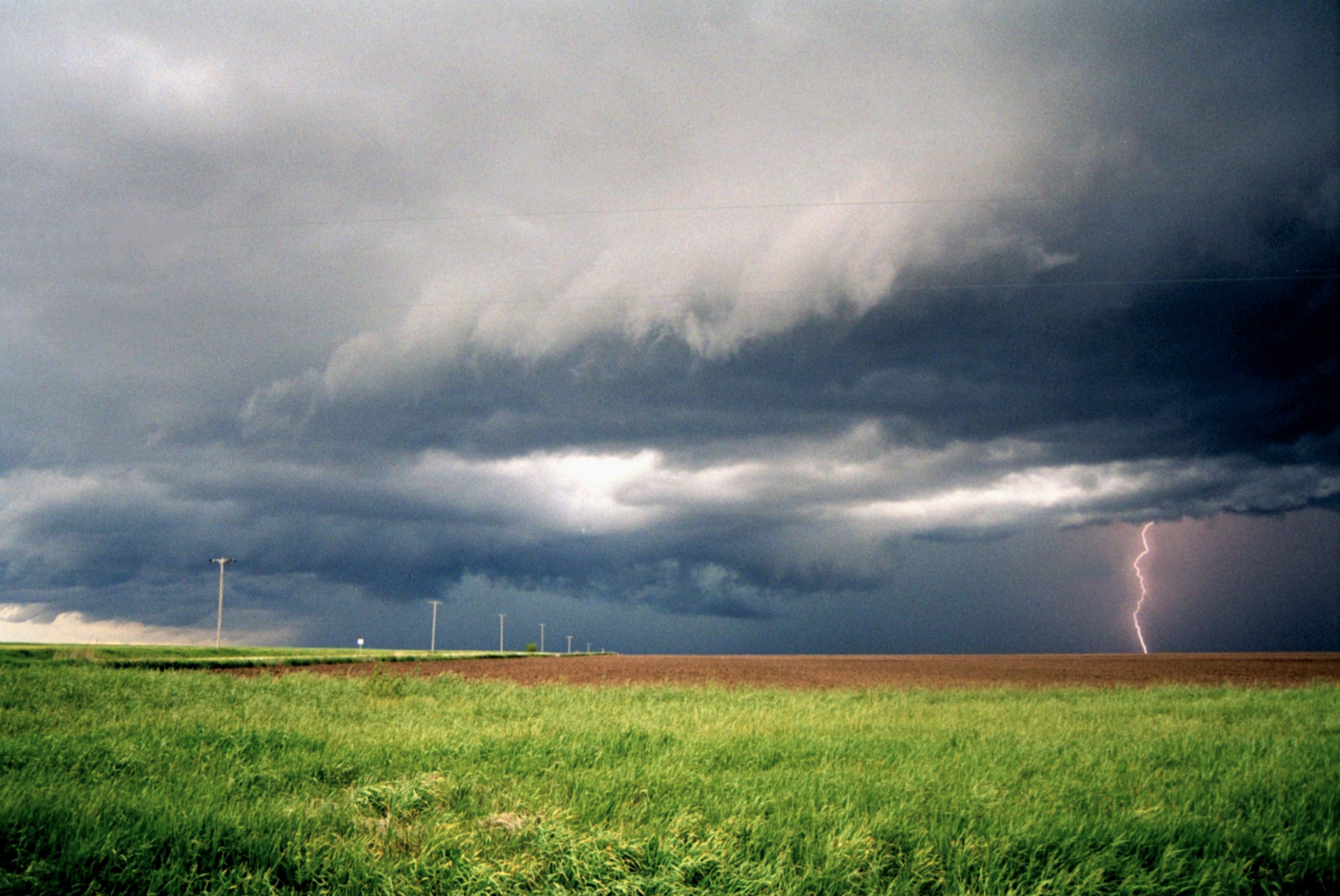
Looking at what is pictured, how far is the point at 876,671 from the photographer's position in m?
52.9

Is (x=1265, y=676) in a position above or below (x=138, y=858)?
below

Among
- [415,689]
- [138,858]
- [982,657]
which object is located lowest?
[982,657]

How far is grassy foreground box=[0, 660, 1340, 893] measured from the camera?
698 cm

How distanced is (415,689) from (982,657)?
263 feet

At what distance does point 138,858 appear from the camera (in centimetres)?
685

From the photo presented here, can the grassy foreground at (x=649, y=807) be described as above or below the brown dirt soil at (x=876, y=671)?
above

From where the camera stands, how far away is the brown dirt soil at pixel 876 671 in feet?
123

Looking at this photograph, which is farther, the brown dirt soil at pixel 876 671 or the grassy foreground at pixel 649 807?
the brown dirt soil at pixel 876 671

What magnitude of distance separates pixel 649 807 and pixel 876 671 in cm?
4768

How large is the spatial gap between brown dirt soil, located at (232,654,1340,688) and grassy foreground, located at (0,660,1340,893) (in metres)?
15.4

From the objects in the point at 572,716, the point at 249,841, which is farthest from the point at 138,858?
the point at 572,716

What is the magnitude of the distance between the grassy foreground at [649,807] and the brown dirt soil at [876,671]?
1536 centimetres

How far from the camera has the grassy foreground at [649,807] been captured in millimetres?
6984

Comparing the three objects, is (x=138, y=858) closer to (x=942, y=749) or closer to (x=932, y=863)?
(x=932, y=863)
